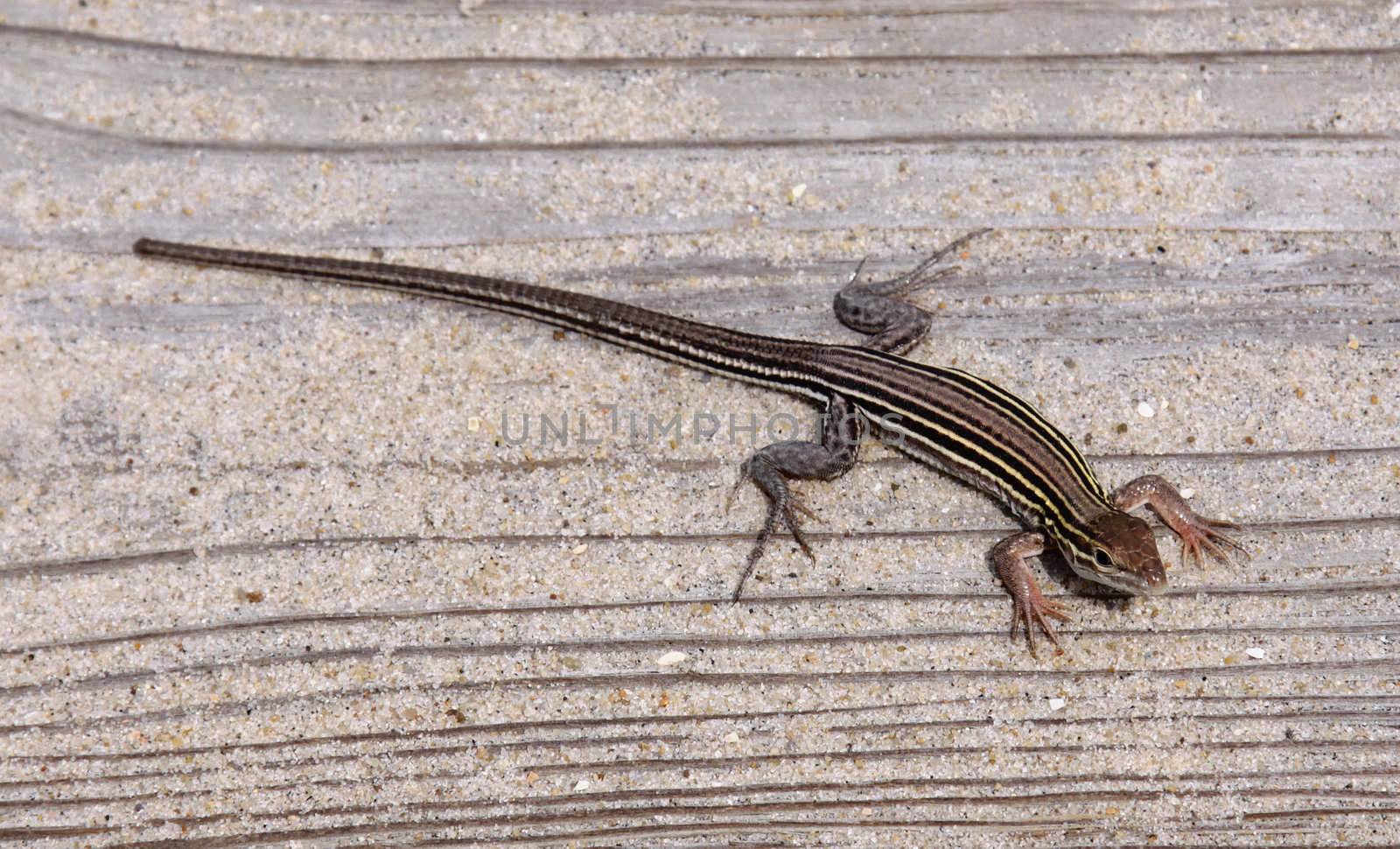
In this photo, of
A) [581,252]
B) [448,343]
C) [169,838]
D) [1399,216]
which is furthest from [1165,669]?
[169,838]

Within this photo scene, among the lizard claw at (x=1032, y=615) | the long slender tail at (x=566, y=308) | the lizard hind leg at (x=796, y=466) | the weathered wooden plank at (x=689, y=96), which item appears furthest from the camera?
the weathered wooden plank at (x=689, y=96)

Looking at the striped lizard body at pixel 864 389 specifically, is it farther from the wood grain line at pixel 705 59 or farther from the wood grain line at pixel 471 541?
the wood grain line at pixel 705 59

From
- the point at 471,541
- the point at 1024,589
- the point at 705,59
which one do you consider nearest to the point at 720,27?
the point at 705,59

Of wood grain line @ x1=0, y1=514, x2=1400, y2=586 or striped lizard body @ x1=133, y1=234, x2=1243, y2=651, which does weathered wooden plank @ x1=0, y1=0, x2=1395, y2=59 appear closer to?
striped lizard body @ x1=133, y1=234, x2=1243, y2=651

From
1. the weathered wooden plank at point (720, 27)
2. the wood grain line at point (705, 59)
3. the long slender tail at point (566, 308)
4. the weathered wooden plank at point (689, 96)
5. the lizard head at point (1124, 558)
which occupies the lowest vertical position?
the lizard head at point (1124, 558)

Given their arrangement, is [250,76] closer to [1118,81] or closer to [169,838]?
[169,838]

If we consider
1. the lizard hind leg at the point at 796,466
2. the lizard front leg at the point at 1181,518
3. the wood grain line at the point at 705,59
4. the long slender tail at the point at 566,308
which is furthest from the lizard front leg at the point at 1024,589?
the wood grain line at the point at 705,59

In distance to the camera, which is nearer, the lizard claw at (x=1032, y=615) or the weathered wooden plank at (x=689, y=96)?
the lizard claw at (x=1032, y=615)
